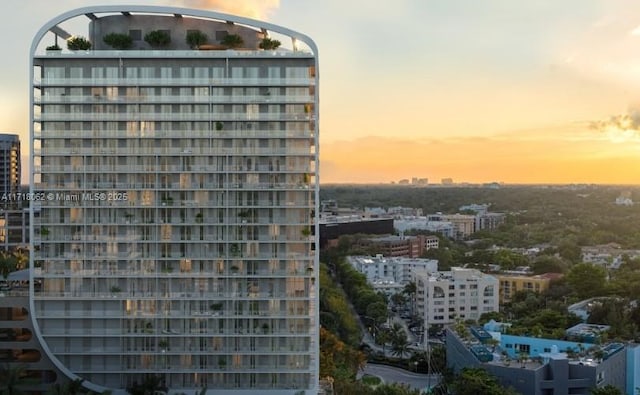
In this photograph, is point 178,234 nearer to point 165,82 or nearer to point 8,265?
point 165,82

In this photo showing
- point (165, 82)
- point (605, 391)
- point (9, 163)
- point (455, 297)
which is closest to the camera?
point (165, 82)

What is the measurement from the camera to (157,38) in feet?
67.8

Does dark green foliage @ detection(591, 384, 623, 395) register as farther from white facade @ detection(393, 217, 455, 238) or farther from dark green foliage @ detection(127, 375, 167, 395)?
white facade @ detection(393, 217, 455, 238)

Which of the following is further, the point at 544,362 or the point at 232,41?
the point at 544,362

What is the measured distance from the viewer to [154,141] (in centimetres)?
2078

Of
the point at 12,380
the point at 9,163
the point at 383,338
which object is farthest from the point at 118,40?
the point at 9,163

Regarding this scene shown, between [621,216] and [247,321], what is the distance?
82332 mm

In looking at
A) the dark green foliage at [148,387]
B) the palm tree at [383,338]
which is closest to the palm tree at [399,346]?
the palm tree at [383,338]

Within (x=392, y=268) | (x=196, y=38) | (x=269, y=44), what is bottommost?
(x=392, y=268)

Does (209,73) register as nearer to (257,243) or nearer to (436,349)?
(257,243)

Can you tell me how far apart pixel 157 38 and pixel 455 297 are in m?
26.0

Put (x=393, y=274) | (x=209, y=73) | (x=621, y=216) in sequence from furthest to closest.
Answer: (x=621, y=216) < (x=393, y=274) < (x=209, y=73)

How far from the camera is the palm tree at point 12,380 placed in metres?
17.6

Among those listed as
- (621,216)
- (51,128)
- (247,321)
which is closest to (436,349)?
(247,321)
